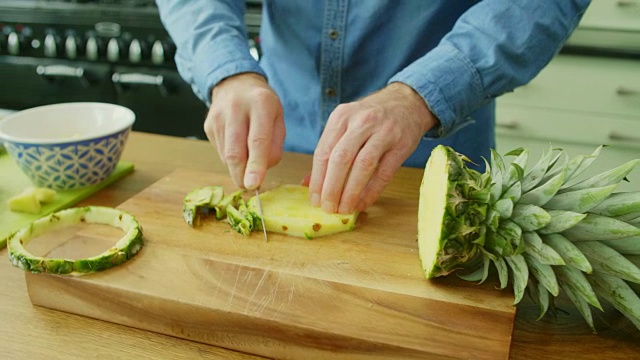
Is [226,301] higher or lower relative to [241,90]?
lower

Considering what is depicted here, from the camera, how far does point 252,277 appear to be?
3.48 ft

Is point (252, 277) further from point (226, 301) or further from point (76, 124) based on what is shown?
point (76, 124)

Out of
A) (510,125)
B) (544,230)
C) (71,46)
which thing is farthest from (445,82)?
(71,46)

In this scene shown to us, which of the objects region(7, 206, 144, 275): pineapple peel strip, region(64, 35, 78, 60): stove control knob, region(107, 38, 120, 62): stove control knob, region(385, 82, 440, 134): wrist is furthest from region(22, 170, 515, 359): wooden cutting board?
region(64, 35, 78, 60): stove control knob

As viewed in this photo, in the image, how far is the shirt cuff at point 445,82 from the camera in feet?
4.27

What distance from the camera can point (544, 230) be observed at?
37.6 inches

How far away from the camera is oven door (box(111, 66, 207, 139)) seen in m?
2.79

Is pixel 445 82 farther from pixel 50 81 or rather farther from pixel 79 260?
pixel 50 81

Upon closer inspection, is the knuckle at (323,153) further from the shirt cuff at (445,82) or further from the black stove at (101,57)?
the black stove at (101,57)

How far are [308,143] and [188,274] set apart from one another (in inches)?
31.9

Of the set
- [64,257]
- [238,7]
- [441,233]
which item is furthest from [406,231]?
[238,7]

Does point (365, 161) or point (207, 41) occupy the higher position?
point (207, 41)

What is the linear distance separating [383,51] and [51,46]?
1960mm

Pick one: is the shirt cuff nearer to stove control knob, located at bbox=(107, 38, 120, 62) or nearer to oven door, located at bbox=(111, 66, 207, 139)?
oven door, located at bbox=(111, 66, 207, 139)
